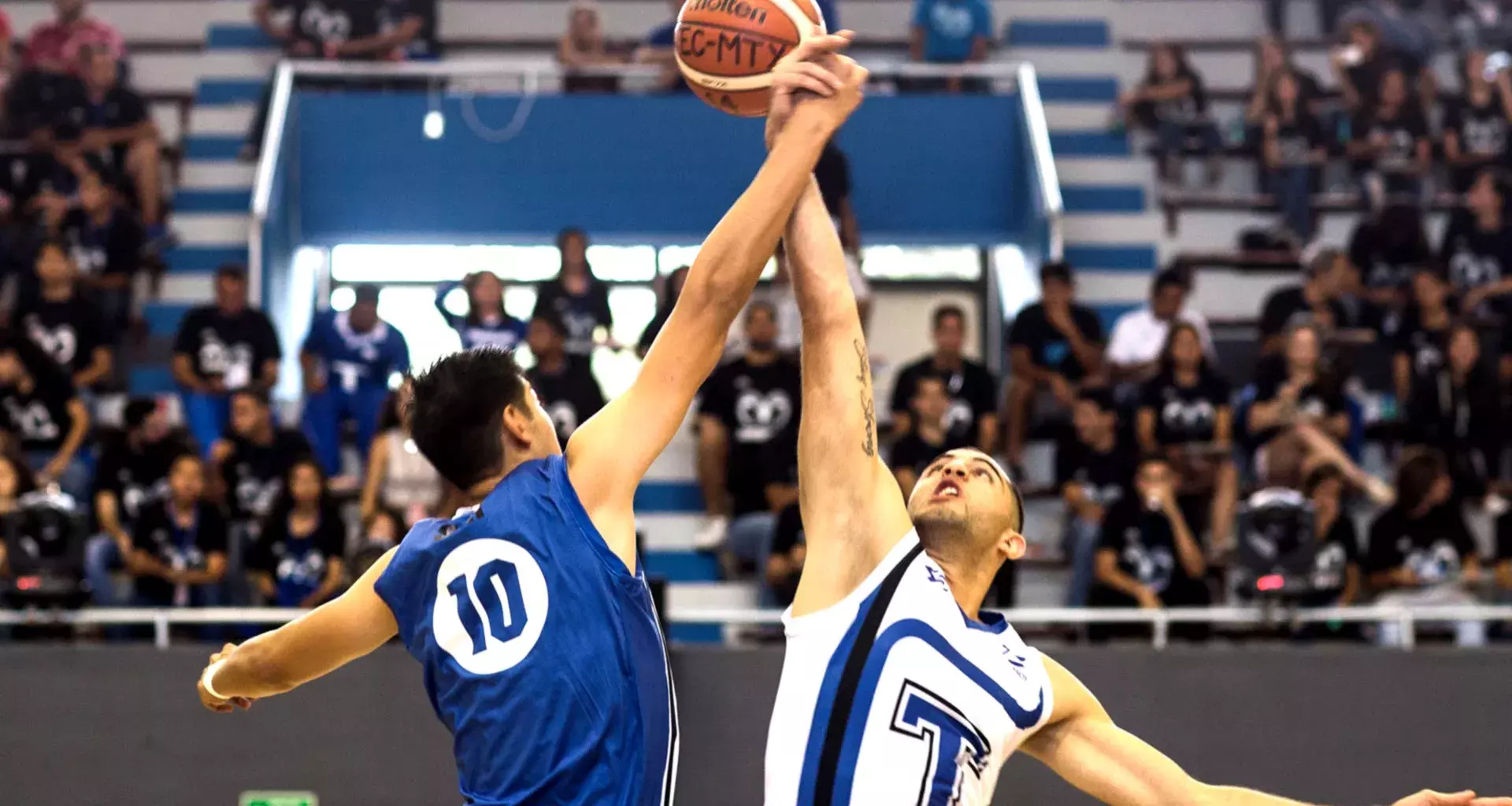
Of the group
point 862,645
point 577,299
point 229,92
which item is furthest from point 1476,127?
point 862,645

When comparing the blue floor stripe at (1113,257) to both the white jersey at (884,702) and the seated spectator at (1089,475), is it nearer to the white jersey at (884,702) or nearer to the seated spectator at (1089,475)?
the seated spectator at (1089,475)

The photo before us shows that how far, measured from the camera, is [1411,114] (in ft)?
45.5

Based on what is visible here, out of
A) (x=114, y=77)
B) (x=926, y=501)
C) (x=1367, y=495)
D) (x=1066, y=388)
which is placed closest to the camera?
(x=926, y=501)

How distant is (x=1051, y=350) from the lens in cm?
1161

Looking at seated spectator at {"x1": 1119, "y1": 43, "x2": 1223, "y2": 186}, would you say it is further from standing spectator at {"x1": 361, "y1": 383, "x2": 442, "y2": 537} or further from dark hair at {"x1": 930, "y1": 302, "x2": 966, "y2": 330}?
standing spectator at {"x1": 361, "y1": 383, "x2": 442, "y2": 537}

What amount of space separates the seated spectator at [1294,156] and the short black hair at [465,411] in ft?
36.1

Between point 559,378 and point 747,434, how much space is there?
1.19m

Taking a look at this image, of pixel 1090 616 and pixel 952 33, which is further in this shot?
pixel 952 33

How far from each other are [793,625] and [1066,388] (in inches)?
308

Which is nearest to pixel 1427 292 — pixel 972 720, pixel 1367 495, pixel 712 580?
pixel 1367 495

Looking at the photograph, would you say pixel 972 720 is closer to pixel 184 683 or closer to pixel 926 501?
pixel 926 501

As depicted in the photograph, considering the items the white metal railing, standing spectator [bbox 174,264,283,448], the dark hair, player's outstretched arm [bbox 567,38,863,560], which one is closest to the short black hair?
player's outstretched arm [bbox 567,38,863,560]

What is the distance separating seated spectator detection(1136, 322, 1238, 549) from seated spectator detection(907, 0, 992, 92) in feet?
12.2

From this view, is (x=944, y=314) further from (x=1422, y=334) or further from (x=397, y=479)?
(x=397, y=479)
